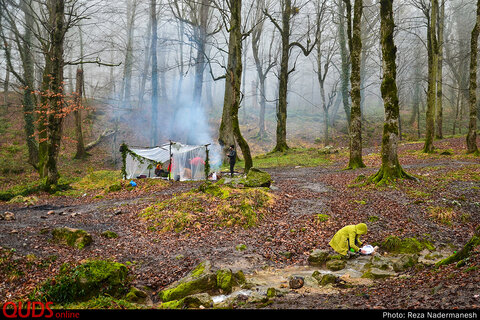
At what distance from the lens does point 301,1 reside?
2652 cm

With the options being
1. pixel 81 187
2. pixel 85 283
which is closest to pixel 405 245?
pixel 85 283

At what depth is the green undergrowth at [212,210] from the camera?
842cm

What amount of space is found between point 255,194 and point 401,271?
5438mm

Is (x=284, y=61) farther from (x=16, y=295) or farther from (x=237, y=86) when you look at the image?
(x=16, y=295)

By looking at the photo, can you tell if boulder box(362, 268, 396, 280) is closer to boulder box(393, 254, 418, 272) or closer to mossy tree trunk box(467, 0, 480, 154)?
boulder box(393, 254, 418, 272)

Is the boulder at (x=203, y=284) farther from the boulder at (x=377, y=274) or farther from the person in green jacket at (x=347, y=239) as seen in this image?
the person in green jacket at (x=347, y=239)

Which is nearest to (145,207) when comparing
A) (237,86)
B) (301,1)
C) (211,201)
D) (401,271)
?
(211,201)

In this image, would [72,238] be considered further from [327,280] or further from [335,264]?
[335,264]

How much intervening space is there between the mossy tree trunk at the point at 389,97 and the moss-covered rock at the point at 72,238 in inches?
377

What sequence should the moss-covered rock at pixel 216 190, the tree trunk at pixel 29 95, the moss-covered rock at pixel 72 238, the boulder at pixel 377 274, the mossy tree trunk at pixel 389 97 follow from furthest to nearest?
the tree trunk at pixel 29 95 < the mossy tree trunk at pixel 389 97 < the moss-covered rock at pixel 216 190 < the moss-covered rock at pixel 72 238 < the boulder at pixel 377 274

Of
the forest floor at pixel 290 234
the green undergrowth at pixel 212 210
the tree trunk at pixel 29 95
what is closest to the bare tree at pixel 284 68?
the forest floor at pixel 290 234

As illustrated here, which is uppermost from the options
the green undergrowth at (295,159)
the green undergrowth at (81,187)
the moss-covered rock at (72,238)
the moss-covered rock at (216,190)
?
the green undergrowth at (295,159)

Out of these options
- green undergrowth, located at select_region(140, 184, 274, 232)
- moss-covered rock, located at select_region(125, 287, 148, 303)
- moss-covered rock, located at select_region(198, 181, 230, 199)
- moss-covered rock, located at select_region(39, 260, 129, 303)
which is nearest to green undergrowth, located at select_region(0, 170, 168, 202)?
moss-covered rock, located at select_region(198, 181, 230, 199)

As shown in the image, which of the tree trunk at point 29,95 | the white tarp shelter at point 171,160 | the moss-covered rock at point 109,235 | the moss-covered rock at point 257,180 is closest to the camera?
the moss-covered rock at point 109,235
